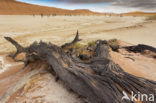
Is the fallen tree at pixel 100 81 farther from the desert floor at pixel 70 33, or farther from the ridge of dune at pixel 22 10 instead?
the ridge of dune at pixel 22 10

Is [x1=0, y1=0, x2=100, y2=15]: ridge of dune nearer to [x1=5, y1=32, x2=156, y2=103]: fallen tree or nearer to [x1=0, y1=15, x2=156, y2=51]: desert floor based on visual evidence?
[x1=0, y1=15, x2=156, y2=51]: desert floor

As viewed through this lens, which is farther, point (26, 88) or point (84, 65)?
point (26, 88)

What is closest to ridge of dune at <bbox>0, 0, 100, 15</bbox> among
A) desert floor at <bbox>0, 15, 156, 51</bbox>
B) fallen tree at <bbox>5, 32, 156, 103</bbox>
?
desert floor at <bbox>0, 15, 156, 51</bbox>

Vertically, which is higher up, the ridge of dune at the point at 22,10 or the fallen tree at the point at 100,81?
the ridge of dune at the point at 22,10

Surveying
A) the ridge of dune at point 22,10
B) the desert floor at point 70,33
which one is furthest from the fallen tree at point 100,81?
the ridge of dune at point 22,10

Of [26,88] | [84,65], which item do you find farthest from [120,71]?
[26,88]

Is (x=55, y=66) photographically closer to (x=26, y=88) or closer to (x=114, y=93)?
(x=26, y=88)

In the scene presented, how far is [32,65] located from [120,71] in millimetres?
3691

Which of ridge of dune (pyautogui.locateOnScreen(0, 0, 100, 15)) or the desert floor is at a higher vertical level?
ridge of dune (pyautogui.locateOnScreen(0, 0, 100, 15))

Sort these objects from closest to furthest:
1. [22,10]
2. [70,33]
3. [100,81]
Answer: [100,81], [70,33], [22,10]

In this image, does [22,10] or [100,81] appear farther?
[22,10]

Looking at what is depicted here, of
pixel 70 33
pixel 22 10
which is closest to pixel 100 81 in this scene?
pixel 70 33

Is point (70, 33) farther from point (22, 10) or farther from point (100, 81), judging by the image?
point (22, 10)

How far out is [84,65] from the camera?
101 inches
